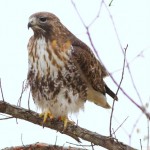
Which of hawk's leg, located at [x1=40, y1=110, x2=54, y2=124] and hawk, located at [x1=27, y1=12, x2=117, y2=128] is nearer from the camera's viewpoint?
hawk's leg, located at [x1=40, y1=110, x2=54, y2=124]

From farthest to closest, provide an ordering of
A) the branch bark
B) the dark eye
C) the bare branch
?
the dark eye
the bare branch
the branch bark

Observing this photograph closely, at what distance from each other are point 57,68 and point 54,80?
131 mm

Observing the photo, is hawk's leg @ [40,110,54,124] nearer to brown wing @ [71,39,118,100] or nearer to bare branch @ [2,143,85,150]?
bare branch @ [2,143,85,150]

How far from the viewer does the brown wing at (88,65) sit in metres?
5.05

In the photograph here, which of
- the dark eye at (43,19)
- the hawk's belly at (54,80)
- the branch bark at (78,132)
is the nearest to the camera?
the branch bark at (78,132)

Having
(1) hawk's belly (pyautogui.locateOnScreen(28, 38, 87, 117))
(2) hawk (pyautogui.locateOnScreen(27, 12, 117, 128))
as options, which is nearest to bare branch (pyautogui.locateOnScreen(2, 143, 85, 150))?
(2) hawk (pyautogui.locateOnScreen(27, 12, 117, 128))

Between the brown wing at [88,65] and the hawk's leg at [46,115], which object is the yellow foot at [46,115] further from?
the brown wing at [88,65]

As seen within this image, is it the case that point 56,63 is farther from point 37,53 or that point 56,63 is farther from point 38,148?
point 38,148

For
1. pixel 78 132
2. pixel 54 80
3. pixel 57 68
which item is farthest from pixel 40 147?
pixel 57 68

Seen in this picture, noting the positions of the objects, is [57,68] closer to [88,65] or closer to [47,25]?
[88,65]

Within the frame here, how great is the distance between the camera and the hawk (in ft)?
16.1

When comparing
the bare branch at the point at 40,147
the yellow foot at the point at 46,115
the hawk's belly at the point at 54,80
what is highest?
the hawk's belly at the point at 54,80

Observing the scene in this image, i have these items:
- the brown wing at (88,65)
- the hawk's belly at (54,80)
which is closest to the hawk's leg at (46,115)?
the hawk's belly at (54,80)

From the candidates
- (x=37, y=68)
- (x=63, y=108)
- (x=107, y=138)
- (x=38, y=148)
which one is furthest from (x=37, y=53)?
(x=107, y=138)
